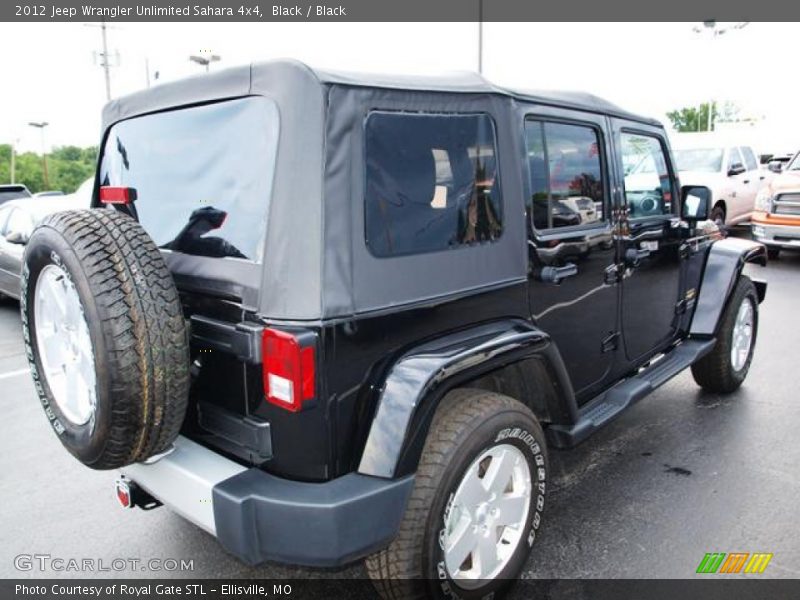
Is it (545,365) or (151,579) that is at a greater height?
(545,365)

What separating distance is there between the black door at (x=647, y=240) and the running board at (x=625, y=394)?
11 cm

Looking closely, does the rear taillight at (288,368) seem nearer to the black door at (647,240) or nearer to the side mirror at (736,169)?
the black door at (647,240)

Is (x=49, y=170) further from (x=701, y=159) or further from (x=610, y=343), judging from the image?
(x=610, y=343)

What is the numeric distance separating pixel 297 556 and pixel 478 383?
3.51 ft

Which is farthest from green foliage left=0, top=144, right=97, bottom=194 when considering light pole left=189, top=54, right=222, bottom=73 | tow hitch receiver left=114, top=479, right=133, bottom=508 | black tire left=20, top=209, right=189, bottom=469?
black tire left=20, top=209, right=189, bottom=469

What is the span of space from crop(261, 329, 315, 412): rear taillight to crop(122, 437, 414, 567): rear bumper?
281 millimetres

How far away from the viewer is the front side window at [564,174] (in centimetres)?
280

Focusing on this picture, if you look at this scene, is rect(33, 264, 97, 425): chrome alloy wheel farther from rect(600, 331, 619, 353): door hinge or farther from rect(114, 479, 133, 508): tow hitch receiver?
rect(600, 331, 619, 353): door hinge

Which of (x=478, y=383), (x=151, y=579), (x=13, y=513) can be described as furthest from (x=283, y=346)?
(x=13, y=513)

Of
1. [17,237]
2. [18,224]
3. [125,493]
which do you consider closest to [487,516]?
[125,493]

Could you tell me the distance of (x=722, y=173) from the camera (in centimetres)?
1241

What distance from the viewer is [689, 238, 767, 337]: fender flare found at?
4273mm

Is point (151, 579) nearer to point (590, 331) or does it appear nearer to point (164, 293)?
point (164, 293)

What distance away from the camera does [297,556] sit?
202cm
